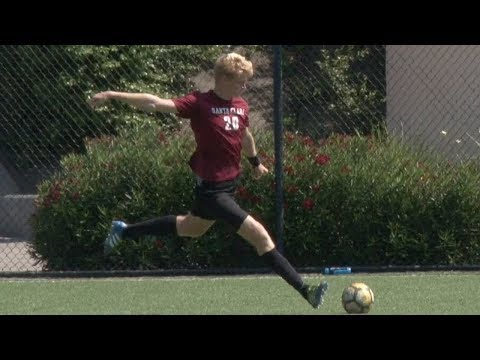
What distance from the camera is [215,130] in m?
8.99

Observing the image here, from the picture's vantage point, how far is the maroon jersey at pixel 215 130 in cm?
898

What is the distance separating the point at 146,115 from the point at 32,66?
215cm

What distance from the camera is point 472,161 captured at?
39.0 ft

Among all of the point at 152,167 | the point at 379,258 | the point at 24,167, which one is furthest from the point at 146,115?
the point at 379,258

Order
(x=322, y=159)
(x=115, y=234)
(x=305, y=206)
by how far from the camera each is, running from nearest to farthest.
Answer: (x=115, y=234)
(x=305, y=206)
(x=322, y=159)

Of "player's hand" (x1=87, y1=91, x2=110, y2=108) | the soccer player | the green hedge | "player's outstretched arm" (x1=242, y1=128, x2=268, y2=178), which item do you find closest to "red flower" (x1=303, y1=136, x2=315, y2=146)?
the green hedge

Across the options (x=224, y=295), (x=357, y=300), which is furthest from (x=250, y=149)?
(x=357, y=300)

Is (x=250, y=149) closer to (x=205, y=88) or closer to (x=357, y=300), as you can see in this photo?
(x=357, y=300)

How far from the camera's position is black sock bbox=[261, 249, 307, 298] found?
862cm

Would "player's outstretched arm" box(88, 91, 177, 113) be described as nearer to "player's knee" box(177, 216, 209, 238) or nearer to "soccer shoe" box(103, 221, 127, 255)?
"player's knee" box(177, 216, 209, 238)

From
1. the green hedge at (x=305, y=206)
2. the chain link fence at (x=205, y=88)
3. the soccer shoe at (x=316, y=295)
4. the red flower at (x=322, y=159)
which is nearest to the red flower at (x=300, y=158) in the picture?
the green hedge at (x=305, y=206)

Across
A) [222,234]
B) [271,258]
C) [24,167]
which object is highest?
[271,258]

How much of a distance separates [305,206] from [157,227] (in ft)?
7.86

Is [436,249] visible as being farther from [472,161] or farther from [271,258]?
[271,258]
